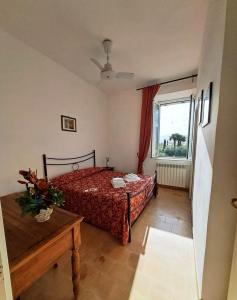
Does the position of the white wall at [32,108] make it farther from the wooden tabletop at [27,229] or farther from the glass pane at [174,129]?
the glass pane at [174,129]

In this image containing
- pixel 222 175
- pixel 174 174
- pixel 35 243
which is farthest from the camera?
pixel 174 174

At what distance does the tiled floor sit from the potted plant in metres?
0.85

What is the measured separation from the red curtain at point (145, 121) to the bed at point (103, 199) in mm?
1154

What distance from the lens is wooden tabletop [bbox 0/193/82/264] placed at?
0.84 meters

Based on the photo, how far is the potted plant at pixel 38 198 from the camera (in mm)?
1030

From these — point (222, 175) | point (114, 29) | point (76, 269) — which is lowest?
point (76, 269)

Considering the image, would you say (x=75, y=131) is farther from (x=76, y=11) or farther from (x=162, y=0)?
(x=162, y=0)

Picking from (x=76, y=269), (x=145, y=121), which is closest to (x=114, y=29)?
(x=145, y=121)

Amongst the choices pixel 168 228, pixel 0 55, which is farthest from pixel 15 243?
pixel 0 55

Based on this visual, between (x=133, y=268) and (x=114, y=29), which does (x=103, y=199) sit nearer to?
(x=133, y=268)

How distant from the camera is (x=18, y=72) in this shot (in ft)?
7.38

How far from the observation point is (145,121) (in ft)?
12.8

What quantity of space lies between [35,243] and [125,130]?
3.76m

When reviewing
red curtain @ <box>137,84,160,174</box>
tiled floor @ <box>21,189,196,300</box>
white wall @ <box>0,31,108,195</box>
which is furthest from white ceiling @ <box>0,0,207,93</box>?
tiled floor @ <box>21,189,196,300</box>
